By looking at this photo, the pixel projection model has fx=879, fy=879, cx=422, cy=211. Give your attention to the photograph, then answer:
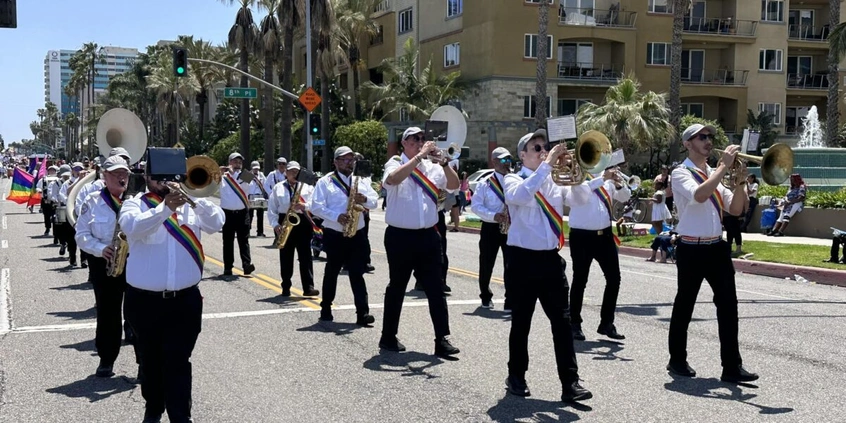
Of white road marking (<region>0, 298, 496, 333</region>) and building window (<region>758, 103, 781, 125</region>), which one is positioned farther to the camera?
building window (<region>758, 103, 781, 125</region>)

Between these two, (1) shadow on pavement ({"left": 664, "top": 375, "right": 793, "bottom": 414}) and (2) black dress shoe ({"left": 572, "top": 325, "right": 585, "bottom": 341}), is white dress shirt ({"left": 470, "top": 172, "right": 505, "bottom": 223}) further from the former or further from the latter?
(1) shadow on pavement ({"left": 664, "top": 375, "right": 793, "bottom": 414})

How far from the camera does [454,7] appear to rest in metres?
48.8

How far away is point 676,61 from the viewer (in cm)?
3319

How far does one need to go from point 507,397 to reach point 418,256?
6.06 feet

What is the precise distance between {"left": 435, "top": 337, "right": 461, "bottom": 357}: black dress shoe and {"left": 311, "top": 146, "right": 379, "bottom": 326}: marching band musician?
166 cm

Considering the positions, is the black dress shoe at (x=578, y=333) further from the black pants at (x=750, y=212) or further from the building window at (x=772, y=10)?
the building window at (x=772, y=10)

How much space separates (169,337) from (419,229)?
125 inches

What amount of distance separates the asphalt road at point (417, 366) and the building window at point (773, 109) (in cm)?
4338

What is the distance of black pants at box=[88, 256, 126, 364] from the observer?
748cm

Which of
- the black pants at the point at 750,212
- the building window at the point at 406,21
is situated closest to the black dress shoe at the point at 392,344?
the black pants at the point at 750,212

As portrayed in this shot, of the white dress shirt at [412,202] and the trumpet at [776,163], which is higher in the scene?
the trumpet at [776,163]

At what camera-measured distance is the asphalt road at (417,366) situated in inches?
254

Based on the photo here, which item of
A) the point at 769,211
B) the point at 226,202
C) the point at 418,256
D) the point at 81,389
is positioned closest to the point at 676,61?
the point at 769,211

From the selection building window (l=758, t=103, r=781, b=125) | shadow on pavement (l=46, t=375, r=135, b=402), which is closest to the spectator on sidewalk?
shadow on pavement (l=46, t=375, r=135, b=402)
